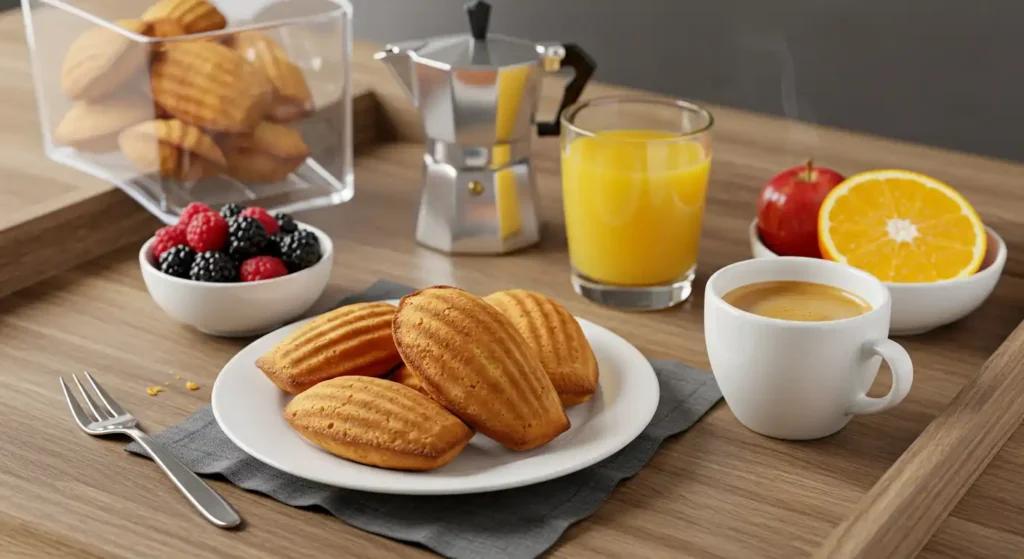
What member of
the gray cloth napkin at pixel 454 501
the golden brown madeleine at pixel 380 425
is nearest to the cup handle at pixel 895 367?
the gray cloth napkin at pixel 454 501

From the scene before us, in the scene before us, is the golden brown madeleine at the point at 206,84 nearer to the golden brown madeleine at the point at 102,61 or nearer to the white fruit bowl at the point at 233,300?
the golden brown madeleine at the point at 102,61

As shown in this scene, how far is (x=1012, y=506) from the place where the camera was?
2.65 ft

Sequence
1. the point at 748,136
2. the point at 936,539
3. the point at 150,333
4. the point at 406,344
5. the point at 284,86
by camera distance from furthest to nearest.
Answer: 1. the point at 748,136
2. the point at 284,86
3. the point at 150,333
4. the point at 406,344
5. the point at 936,539

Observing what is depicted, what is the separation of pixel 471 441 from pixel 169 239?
1.28 feet

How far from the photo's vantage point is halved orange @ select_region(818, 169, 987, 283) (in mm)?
1120

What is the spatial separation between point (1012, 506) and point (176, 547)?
0.56 m

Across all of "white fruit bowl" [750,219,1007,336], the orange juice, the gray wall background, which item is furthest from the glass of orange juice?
the gray wall background

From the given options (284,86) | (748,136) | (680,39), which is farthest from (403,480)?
(680,39)

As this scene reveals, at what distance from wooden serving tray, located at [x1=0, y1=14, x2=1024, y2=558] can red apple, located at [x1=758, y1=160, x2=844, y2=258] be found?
0.28ft

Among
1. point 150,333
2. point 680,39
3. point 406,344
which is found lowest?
point 680,39

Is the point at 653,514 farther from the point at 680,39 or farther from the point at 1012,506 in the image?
the point at 680,39

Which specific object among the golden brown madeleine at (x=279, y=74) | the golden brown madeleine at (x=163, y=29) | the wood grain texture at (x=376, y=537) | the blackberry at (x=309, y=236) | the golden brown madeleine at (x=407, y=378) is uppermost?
the golden brown madeleine at (x=163, y=29)

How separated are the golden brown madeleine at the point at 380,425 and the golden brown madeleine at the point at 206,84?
1.52 feet

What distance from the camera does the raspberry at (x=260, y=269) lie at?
3.54ft
